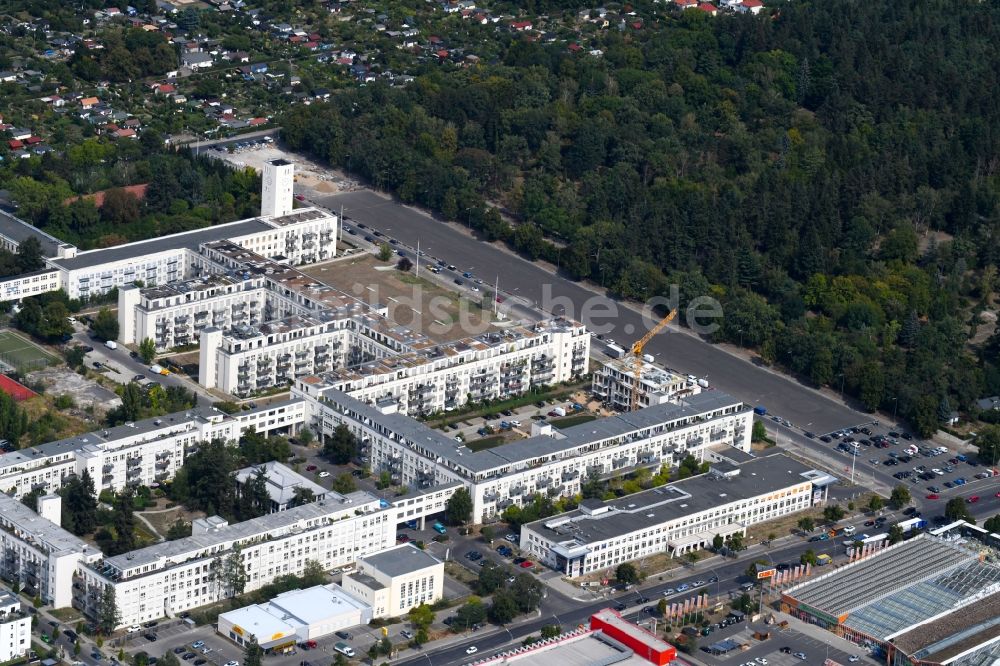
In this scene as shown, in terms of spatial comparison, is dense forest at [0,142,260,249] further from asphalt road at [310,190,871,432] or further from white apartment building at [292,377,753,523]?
white apartment building at [292,377,753,523]

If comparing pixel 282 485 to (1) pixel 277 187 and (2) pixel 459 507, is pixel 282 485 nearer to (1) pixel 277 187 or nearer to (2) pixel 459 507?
(2) pixel 459 507

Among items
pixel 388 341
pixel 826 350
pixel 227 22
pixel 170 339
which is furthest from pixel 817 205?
pixel 227 22

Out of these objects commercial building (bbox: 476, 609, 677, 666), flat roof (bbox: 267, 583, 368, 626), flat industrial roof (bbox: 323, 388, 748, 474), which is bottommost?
flat roof (bbox: 267, 583, 368, 626)

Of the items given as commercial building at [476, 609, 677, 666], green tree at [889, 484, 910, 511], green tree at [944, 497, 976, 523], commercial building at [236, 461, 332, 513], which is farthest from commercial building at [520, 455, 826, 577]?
→ commercial building at [236, 461, 332, 513]

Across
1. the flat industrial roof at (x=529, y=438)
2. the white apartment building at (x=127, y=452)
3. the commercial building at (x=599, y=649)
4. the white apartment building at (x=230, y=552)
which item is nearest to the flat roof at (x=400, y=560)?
the white apartment building at (x=230, y=552)

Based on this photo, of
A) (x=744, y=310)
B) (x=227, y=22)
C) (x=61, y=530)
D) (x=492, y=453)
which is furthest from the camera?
(x=227, y=22)

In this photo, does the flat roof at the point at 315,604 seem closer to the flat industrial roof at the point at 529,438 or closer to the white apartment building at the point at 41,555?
the white apartment building at the point at 41,555

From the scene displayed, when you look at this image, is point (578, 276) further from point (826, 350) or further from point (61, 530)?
point (61, 530)
